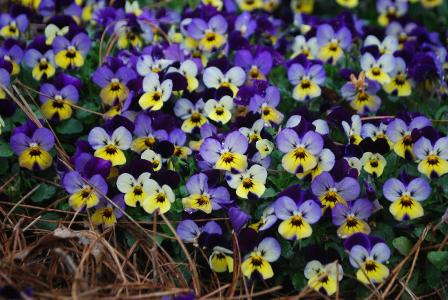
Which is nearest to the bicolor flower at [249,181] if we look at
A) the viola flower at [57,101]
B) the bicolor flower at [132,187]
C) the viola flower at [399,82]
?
the bicolor flower at [132,187]

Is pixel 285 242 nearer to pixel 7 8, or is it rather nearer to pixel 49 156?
pixel 49 156

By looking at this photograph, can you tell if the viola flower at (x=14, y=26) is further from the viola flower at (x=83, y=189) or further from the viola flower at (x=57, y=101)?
the viola flower at (x=83, y=189)

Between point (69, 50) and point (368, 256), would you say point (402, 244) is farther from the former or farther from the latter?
point (69, 50)

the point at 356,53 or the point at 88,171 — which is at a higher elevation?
the point at 88,171

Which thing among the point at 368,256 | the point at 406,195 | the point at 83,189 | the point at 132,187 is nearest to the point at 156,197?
the point at 132,187

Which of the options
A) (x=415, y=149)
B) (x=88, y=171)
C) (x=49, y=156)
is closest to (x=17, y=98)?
(x=49, y=156)
